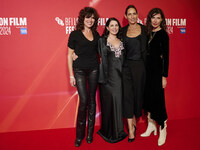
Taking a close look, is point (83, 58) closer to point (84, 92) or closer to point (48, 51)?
point (84, 92)

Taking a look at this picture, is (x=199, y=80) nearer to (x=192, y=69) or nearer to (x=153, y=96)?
(x=192, y=69)

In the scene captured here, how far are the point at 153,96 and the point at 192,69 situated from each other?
1.23m

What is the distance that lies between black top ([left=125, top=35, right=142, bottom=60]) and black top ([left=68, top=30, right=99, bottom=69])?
43 centimetres

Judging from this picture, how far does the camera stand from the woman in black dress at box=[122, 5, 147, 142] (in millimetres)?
2277

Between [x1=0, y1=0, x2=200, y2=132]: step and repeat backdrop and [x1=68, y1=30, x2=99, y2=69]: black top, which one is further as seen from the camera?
[x1=0, y1=0, x2=200, y2=132]: step and repeat backdrop

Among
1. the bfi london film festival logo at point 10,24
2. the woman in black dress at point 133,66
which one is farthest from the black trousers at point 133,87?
Answer: the bfi london film festival logo at point 10,24

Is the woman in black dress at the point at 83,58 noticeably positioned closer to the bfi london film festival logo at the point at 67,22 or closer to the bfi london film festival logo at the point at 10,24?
the bfi london film festival logo at the point at 67,22

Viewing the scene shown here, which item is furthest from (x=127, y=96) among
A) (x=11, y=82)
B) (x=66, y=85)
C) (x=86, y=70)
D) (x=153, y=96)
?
(x=11, y=82)

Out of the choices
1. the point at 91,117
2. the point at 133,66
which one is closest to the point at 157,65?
the point at 133,66

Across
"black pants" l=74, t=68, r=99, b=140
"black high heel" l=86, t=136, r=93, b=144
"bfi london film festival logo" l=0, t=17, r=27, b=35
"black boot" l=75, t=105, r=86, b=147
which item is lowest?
"black high heel" l=86, t=136, r=93, b=144

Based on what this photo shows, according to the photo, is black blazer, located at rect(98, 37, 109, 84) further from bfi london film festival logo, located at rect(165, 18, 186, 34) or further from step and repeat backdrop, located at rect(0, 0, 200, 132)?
bfi london film festival logo, located at rect(165, 18, 186, 34)

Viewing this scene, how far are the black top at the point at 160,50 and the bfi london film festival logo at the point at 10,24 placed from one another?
1.86 meters

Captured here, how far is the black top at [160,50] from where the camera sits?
2189mm

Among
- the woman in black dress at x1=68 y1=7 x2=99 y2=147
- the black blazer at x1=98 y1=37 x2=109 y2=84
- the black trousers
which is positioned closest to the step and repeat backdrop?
the woman in black dress at x1=68 y1=7 x2=99 y2=147
